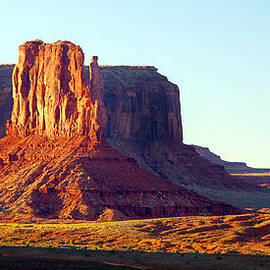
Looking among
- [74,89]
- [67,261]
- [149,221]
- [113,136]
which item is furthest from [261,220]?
[113,136]

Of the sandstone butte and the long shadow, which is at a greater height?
the sandstone butte

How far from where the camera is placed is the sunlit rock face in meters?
139

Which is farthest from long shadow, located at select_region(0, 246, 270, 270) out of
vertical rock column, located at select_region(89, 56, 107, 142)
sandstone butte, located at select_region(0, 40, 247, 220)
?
vertical rock column, located at select_region(89, 56, 107, 142)

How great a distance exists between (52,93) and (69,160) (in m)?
15.3

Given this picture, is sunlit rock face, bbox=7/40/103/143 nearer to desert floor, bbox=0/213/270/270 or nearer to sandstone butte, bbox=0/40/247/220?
sandstone butte, bbox=0/40/247/220

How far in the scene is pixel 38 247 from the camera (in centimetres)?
9000

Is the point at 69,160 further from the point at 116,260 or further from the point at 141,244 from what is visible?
the point at 116,260

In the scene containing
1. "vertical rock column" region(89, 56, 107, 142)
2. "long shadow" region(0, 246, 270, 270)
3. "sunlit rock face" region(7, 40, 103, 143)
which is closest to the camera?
"long shadow" region(0, 246, 270, 270)

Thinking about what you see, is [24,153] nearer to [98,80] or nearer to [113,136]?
[98,80]

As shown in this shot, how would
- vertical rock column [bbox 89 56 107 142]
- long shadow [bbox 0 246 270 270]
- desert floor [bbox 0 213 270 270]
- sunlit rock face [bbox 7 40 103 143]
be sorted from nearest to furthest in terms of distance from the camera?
long shadow [bbox 0 246 270 270], desert floor [bbox 0 213 270 270], vertical rock column [bbox 89 56 107 142], sunlit rock face [bbox 7 40 103 143]

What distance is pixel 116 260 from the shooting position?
3177 inches

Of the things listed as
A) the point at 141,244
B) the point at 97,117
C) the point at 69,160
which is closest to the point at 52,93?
the point at 97,117

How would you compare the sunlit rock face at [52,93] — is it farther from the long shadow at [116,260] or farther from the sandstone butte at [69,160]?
the long shadow at [116,260]

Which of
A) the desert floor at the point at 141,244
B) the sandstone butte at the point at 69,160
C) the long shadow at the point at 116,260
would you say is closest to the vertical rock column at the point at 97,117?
the sandstone butte at the point at 69,160
